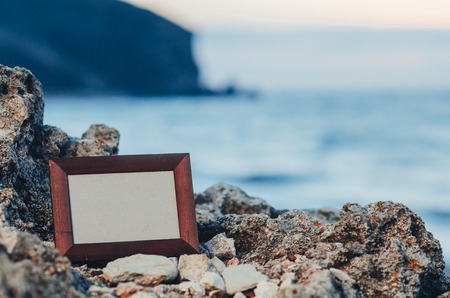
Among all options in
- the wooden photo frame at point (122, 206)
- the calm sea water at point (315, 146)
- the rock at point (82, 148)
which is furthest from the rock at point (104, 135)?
the calm sea water at point (315, 146)

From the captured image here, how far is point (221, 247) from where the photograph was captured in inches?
155

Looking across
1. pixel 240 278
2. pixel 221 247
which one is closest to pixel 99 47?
pixel 221 247

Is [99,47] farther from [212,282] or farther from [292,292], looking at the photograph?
[292,292]

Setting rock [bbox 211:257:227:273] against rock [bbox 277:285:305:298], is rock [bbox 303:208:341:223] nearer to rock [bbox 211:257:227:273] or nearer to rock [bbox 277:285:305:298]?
rock [bbox 211:257:227:273]

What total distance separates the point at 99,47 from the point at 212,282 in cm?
7936

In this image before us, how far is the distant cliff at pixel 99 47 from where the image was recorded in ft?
224

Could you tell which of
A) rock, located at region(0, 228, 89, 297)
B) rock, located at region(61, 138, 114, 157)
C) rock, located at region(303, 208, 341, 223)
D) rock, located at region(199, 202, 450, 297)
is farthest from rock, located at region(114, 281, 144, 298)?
rock, located at region(303, 208, 341, 223)

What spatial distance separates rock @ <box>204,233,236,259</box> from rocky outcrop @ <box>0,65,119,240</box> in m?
1.12

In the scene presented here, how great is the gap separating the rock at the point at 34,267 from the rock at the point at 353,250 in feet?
4.02

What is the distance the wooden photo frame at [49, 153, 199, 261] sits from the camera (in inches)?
137

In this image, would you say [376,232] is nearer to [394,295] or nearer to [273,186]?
[394,295]

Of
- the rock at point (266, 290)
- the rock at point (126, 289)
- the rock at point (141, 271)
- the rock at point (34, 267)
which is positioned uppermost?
the rock at point (34, 267)

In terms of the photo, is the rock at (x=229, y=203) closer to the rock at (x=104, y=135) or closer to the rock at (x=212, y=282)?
the rock at (x=104, y=135)

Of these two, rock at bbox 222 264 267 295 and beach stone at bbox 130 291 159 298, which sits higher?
beach stone at bbox 130 291 159 298
